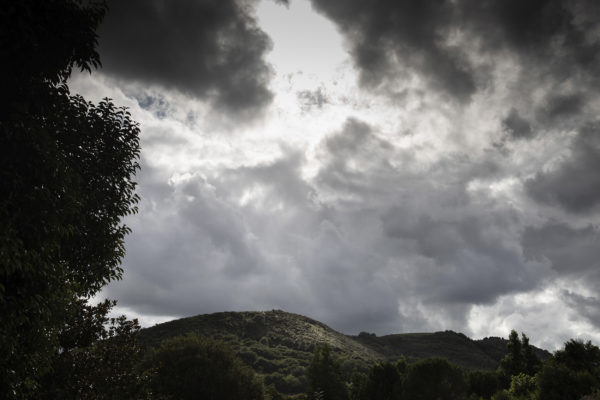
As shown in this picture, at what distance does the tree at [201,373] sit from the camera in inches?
1235

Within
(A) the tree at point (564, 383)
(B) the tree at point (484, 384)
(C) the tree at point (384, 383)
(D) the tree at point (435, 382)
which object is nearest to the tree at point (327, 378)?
(C) the tree at point (384, 383)

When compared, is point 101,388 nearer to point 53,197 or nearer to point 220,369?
point 53,197

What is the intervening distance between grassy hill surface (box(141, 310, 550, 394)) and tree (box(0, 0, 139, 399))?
65.0 metres

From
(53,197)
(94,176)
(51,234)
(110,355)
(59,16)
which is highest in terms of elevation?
(59,16)

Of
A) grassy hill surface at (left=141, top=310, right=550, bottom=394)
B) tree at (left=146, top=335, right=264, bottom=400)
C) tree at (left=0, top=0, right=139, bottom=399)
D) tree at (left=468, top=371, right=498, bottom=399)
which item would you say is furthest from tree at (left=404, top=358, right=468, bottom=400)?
tree at (left=0, top=0, right=139, bottom=399)

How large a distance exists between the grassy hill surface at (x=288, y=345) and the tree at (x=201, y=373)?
128ft

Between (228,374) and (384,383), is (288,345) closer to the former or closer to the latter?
(384,383)

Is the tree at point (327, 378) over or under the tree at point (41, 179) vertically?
under

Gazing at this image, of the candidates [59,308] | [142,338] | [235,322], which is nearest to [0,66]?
[59,308]

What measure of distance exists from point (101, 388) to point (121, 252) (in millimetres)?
6689

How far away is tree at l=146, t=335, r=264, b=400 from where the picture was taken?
31.4 m

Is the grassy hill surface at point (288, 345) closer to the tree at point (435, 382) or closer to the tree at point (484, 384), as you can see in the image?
the tree at point (435, 382)

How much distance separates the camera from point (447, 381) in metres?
56.2

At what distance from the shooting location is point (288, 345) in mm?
117125
